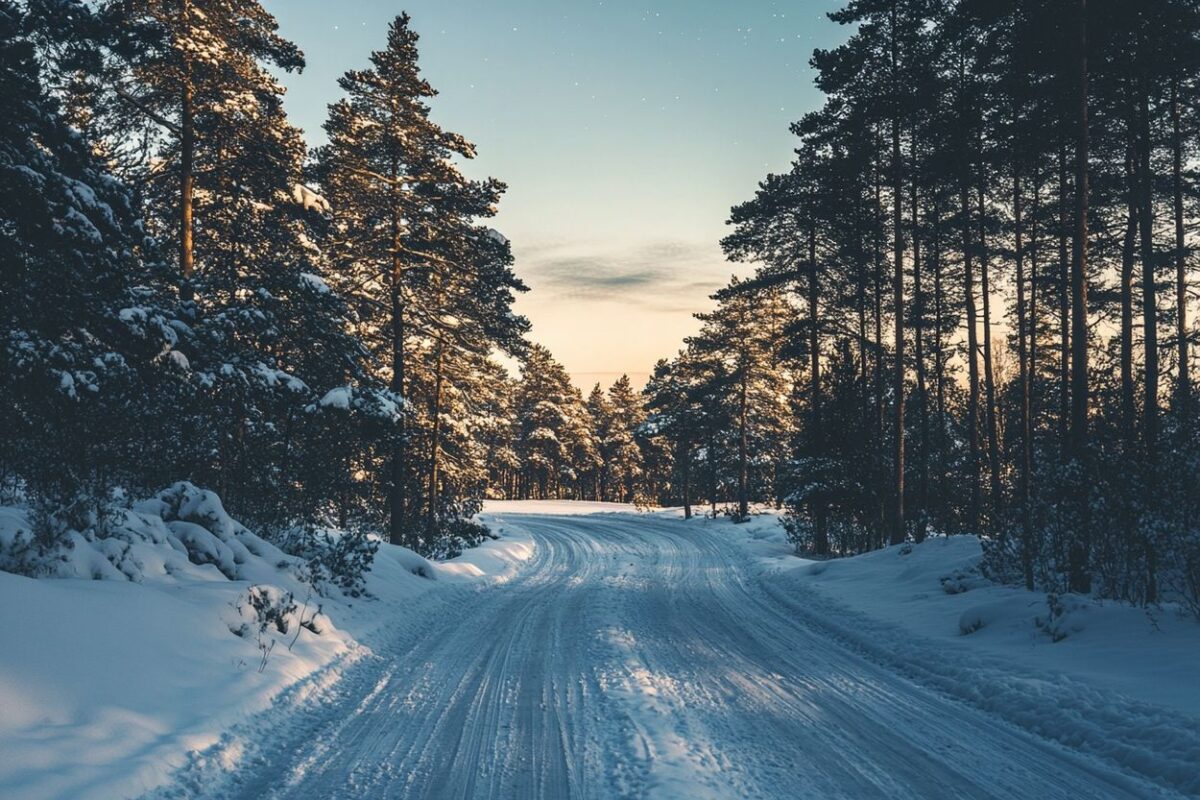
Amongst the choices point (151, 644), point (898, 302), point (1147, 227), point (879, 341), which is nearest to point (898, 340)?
point (898, 302)

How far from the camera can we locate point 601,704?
21.1 feet

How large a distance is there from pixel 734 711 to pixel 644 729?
105 centimetres

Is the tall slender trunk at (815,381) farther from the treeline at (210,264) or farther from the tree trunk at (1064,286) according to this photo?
the treeline at (210,264)

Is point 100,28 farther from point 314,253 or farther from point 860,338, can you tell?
point 860,338

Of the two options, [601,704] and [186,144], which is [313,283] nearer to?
[186,144]

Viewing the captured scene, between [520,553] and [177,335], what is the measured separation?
15.0 m

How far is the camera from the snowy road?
4.70m

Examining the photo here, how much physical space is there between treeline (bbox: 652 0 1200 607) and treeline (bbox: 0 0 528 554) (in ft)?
33.8

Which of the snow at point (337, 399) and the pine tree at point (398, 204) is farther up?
the pine tree at point (398, 204)

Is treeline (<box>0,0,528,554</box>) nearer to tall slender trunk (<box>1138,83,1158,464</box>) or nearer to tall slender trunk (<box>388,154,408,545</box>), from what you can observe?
tall slender trunk (<box>388,154,408,545</box>)

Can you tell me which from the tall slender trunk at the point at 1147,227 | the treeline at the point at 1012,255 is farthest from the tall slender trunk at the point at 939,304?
the tall slender trunk at the point at 1147,227

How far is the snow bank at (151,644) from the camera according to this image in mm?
4652

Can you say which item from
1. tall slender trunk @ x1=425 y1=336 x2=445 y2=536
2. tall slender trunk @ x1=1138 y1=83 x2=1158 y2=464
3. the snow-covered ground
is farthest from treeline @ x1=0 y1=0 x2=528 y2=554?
tall slender trunk @ x1=1138 y1=83 x2=1158 y2=464

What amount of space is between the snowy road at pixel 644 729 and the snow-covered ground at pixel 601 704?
29mm
